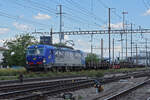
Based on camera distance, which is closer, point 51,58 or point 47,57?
point 47,57

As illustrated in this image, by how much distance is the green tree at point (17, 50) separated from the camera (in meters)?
62.8

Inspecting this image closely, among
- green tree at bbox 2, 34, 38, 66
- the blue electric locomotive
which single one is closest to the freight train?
the blue electric locomotive

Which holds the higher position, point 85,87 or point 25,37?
point 25,37

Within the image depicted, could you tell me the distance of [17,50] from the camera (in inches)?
2520

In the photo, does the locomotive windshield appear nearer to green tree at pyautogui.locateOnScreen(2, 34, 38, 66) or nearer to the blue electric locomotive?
the blue electric locomotive

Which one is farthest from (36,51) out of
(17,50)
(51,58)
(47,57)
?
(17,50)

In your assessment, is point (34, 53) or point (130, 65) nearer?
point (34, 53)

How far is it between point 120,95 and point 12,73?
822 inches

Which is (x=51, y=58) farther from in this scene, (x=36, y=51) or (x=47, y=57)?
(x=36, y=51)

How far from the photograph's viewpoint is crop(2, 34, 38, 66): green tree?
62.8m

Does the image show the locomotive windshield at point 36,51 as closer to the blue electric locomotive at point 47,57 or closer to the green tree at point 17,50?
the blue electric locomotive at point 47,57

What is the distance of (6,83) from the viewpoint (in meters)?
22.0

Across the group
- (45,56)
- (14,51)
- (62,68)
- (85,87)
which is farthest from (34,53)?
(14,51)

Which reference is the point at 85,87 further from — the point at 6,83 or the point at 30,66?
the point at 30,66
